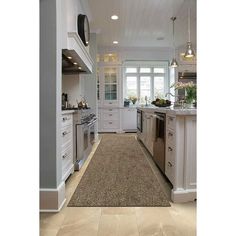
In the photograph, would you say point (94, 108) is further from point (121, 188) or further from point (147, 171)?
point (121, 188)

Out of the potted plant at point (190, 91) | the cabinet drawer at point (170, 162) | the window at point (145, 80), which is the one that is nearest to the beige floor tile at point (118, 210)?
the cabinet drawer at point (170, 162)

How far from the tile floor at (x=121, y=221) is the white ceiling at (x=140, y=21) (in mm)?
4069

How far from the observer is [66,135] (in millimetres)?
2812

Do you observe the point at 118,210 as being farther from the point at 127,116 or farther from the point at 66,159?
the point at 127,116

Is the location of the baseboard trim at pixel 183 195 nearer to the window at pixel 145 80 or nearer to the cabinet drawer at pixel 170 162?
the cabinet drawer at pixel 170 162

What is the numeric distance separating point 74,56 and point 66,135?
4.29 ft

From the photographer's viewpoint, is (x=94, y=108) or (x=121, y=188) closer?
(x=121, y=188)

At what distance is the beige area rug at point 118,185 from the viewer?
86.0 inches

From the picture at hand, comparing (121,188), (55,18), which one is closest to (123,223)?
(121,188)
